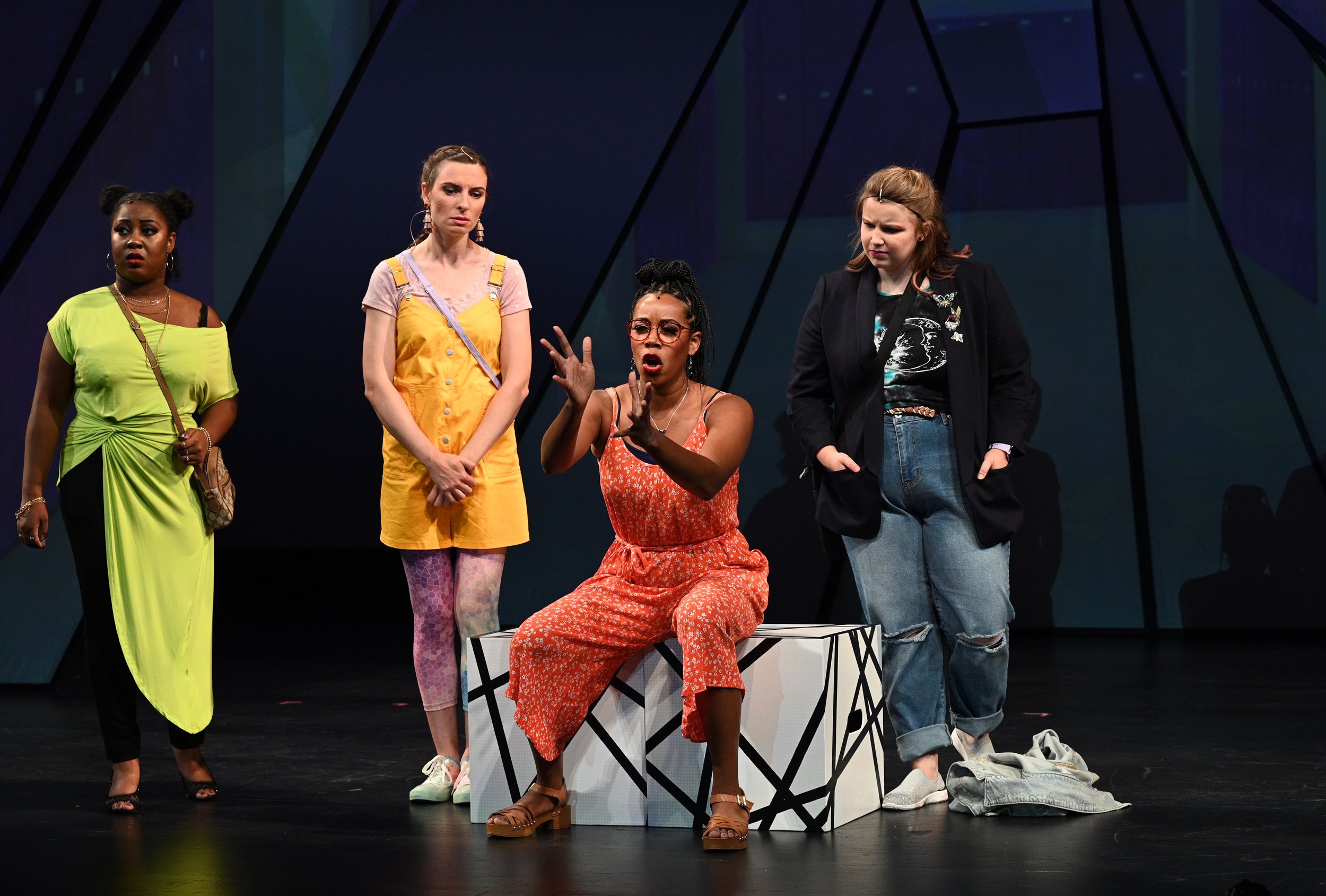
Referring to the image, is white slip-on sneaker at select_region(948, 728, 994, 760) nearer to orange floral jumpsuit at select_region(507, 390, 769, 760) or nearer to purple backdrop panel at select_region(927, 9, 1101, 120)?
orange floral jumpsuit at select_region(507, 390, 769, 760)

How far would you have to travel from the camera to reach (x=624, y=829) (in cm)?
290

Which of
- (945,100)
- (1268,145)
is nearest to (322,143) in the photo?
(945,100)

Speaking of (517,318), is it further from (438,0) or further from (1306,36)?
(1306,36)

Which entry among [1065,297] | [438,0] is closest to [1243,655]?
[1065,297]

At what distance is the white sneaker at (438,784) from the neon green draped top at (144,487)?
→ 52 cm

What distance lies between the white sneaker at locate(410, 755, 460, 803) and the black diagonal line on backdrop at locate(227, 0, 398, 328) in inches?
152

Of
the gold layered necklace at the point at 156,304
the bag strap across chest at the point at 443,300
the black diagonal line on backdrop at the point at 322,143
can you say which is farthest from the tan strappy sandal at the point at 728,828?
the black diagonal line on backdrop at the point at 322,143

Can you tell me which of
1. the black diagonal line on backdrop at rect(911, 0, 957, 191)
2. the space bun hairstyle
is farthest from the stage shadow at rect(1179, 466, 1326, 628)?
the space bun hairstyle

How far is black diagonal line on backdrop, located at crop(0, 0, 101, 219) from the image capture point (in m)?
6.04

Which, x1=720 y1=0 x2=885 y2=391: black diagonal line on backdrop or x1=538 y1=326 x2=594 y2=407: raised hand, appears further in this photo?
x1=720 y1=0 x2=885 y2=391: black diagonal line on backdrop

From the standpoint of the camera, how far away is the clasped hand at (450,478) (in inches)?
123

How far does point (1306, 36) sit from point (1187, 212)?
2.76 ft

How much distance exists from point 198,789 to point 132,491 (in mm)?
672

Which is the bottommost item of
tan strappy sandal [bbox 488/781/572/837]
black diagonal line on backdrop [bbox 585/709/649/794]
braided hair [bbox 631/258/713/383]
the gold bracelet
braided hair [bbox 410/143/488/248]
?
tan strappy sandal [bbox 488/781/572/837]
